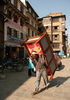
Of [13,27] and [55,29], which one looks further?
[55,29]

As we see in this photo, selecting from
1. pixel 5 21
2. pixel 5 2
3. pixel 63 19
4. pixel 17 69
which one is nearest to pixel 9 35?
pixel 5 21

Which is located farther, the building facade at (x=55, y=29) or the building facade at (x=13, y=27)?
the building facade at (x=55, y=29)

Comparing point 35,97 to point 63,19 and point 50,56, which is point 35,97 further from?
point 63,19

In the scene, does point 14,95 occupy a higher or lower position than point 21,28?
lower

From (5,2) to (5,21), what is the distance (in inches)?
98.8

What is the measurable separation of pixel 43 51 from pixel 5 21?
14051 mm

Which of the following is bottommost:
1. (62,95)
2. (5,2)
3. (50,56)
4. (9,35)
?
(62,95)

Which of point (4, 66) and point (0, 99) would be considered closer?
point (0, 99)

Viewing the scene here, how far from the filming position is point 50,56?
8.52 m

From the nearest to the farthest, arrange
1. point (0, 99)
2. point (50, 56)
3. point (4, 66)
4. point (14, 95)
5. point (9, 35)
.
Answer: point (0, 99)
point (14, 95)
point (50, 56)
point (4, 66)
point (9, 35)

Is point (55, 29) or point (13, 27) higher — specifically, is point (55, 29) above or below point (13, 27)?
above

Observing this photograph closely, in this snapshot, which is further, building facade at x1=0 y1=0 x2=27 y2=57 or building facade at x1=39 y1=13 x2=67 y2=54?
building facade at x1=39 y1=13 x2=67 y2=54

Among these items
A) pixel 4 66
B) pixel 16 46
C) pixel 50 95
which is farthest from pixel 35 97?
pixel 16 46

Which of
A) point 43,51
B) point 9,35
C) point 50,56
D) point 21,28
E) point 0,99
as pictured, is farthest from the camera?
point 21,28
